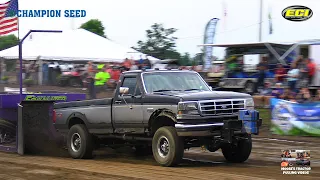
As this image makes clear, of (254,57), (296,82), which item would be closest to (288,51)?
(254,57)

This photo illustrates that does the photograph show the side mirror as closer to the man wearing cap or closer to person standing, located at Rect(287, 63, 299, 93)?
person standing, located at Rect(287, 63, 299, 93)

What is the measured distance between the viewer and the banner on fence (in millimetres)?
15695

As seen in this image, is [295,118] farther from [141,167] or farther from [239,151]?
[141,167]

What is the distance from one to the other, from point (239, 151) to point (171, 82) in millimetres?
2001

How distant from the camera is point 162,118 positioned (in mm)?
10336

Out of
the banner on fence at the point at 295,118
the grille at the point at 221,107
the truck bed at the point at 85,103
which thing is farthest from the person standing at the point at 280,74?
the grille at the point at 221,107

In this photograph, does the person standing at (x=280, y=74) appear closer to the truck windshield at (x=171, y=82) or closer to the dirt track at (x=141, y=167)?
the dirt track at (x=141, y=167)

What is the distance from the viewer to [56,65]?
103 feet

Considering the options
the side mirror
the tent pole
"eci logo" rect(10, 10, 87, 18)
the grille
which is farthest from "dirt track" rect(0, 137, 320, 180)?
"eci logo" rect(10, 10, 87, 18)

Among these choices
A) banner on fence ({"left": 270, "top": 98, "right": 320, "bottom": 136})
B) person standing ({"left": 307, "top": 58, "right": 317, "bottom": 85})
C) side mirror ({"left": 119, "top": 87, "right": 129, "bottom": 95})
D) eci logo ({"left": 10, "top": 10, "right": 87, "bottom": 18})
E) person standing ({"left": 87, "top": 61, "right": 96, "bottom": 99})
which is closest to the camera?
side mirror ({"left": 119, "top": 87, "right": 129, "bottom": 95})

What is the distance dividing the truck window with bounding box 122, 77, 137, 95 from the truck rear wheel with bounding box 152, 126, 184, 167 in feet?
4.34

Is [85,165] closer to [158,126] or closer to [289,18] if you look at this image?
[158,126]

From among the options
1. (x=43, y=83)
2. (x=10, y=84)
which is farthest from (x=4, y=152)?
(x=43, y=83)

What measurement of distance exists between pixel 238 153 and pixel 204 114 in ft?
5.15
